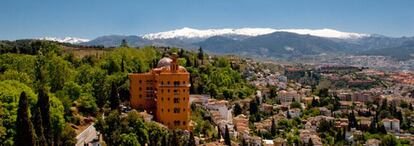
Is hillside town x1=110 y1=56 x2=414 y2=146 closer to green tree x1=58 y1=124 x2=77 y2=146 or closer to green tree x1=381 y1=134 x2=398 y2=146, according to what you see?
green tree x1=381 y1=134 x2=398 y2=146

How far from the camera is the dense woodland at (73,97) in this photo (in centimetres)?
4234

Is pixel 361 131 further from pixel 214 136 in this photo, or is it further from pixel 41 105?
pixel 41 105

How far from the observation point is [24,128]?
3888 cm

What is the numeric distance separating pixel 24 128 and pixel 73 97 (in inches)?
839

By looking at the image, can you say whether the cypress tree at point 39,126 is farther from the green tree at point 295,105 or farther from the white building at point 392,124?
the green tree at point 295,105

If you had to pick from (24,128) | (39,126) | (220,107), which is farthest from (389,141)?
(24,128)

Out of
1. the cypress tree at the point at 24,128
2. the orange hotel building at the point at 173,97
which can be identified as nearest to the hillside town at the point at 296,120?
the orange hotel building at the point at 173,97

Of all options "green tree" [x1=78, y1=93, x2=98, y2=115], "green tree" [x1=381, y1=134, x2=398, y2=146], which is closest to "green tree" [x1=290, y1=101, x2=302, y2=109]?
"green tree" [x1=381, y1=134, x2=398, y2=146]

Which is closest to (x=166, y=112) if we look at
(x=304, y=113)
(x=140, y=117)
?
(x=140, y=117)

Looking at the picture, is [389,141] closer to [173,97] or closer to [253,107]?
[253,107]

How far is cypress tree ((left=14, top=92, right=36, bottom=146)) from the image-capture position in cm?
3881

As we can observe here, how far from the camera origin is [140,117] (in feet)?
174

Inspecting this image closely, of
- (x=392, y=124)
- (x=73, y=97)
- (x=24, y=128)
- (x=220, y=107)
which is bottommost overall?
(x=392, y=124)

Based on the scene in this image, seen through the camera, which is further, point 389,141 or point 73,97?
point 389,141
